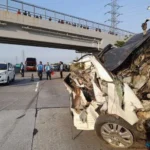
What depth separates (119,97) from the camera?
4.71 m

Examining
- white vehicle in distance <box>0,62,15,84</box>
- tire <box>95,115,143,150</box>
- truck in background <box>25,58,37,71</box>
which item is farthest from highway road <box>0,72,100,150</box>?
truck in background <box>25,58,37,71</box>

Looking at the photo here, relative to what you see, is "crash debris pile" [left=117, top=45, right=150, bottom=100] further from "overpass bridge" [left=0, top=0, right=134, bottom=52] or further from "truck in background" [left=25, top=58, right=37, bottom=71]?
"truck in background" [left=25, top=58, right=37, bottom=71]

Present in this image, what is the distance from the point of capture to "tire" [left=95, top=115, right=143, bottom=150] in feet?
15.2

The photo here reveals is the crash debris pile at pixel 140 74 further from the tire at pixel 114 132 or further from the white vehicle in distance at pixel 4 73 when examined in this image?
the white vehicle in distance at pixel 4 73

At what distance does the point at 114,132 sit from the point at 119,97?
2.16ft

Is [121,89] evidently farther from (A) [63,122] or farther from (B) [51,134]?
(A) [63,122]

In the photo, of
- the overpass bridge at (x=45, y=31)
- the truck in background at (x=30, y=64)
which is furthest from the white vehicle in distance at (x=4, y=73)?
the truck in background at (x=30, y=64)

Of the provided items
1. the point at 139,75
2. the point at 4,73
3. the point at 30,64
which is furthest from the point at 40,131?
the point at 30,64

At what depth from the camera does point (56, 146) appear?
16.6ft

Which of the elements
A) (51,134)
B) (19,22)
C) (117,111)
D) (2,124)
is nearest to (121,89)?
(117,111)

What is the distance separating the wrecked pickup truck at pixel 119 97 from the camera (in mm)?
4605

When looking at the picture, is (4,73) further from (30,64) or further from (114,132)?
(30,64)

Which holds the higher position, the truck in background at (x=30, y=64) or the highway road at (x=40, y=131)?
the truck in background at (x=30, y=64)

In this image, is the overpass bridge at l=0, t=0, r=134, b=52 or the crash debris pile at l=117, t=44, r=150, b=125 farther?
the overpass bridge at l=0, t=0, r=134, b=52
